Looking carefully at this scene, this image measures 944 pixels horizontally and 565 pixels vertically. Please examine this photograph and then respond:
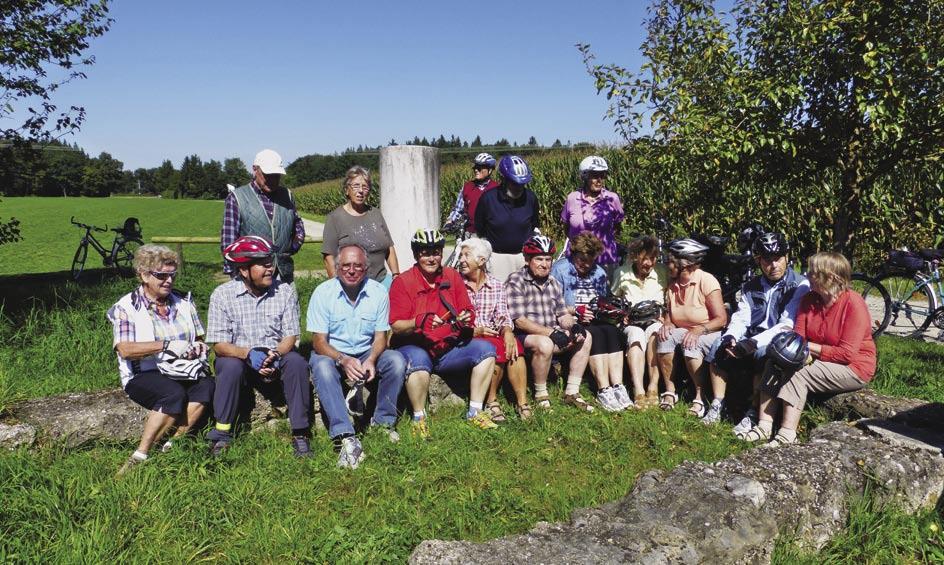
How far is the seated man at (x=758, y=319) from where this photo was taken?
184 inches

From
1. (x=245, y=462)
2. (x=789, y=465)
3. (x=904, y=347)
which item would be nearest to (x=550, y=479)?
(x=789, y=465)

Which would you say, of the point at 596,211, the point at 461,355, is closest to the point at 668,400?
the point at 461,355

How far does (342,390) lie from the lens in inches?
177

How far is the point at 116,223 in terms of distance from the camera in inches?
1316

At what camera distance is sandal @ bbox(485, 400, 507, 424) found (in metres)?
4.78

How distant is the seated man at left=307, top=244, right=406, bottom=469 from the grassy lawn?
0.38 m

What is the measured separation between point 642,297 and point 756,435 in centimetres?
150

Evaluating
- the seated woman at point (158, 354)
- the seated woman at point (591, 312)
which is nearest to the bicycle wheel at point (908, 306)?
the seated woman at point (591, 312)

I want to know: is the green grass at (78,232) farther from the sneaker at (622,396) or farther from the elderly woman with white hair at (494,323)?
the sneaker at (622,396)

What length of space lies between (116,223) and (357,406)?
3406 centimetres

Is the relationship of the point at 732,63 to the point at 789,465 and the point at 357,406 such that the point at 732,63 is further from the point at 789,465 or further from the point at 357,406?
the point at 357,406

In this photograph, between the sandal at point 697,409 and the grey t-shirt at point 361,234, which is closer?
the sandal at point 697,409

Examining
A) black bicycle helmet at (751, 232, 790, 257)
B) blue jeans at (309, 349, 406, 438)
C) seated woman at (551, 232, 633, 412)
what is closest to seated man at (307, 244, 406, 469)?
blue jeans at (309, 349, 406, 438)

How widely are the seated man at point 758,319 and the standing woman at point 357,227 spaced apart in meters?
2.67
